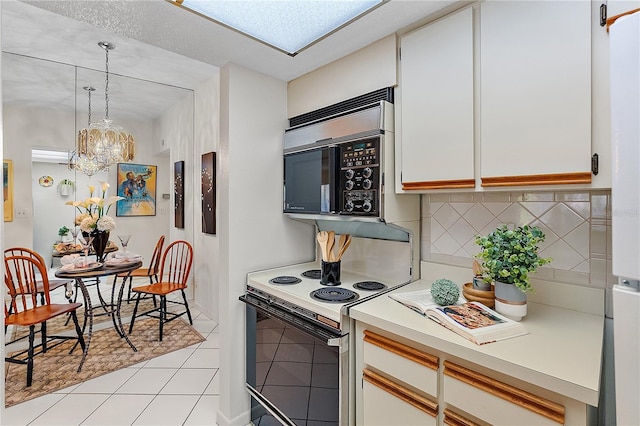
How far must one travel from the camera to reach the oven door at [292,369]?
4.56 feet

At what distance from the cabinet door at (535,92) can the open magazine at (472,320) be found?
0.52m

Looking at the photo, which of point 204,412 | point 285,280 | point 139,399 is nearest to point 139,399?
point 139,399

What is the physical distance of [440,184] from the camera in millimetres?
1438

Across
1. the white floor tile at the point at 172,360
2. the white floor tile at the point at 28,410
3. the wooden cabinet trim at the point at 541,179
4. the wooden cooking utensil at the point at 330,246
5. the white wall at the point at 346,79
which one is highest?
the white wall at the point at 346,79

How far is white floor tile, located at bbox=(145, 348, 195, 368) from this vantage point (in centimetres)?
265

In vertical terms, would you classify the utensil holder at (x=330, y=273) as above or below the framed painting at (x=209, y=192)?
below

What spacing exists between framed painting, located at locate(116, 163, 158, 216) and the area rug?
1460mm

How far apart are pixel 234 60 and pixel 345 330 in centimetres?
162

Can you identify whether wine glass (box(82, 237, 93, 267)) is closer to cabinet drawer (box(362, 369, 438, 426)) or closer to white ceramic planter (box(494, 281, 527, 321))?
cabinet drawer (box(362, 369, 438, 426))

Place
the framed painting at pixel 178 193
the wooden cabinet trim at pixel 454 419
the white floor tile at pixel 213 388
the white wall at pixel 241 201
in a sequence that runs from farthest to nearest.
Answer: the framed painting at pixel 178 193 → the white floor tile at pixel 213 388 → the white wall at pixel 241 201 → the wooden cabinet trim at pixel 454 419

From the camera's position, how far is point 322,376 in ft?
4.75

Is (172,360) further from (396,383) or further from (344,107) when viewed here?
(344,107)

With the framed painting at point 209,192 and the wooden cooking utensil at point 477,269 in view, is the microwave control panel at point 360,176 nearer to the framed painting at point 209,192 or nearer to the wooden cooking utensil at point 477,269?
the wooden cooking utensil at point 477,269

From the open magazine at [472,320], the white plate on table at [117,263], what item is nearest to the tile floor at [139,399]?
the white plate on table at [117,263]
